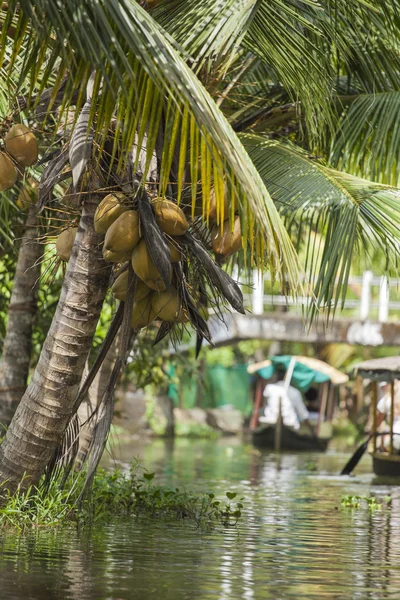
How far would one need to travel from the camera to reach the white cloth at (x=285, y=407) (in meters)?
26.0

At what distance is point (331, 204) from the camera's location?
7523mm

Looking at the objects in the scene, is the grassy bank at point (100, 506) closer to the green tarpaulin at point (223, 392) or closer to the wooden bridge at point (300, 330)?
the wooden bridge at point (300, 330)

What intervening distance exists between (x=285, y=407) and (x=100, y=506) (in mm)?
17587

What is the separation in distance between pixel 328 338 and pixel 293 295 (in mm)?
19771

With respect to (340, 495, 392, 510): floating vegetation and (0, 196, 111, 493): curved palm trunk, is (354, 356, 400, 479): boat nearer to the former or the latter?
(340, 495, 392, 510): floating vegetation

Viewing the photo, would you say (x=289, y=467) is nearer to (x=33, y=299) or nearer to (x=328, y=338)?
(x=328, y=338)

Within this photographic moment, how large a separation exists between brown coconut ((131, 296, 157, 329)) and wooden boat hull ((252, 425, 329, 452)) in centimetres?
1801

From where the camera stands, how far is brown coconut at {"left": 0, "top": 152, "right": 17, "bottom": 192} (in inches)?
265

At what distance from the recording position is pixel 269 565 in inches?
273

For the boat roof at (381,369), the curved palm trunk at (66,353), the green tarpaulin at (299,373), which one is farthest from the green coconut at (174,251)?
the green tarpaulin at (299,373)

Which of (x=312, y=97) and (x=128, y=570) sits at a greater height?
(x=312, y=97)

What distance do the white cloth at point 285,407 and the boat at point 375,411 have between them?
25.9ft

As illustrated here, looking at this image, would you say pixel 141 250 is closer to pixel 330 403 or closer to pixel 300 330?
pixel 300 330

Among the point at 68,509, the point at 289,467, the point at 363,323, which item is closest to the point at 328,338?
the point at 363,323
